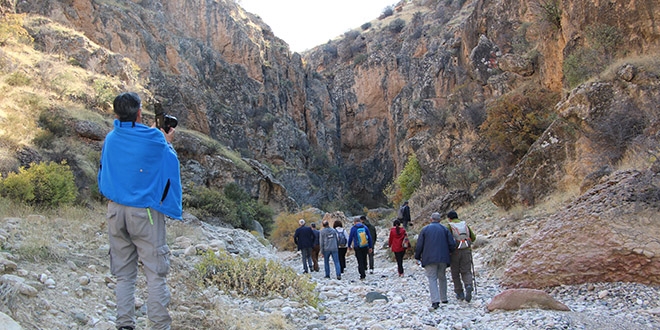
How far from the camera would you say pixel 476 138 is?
95.4 ft

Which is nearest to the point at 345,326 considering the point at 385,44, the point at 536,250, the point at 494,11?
the point at 536,250

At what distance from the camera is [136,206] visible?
12.3 ft

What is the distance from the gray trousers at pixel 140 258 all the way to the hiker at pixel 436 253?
4784 millimetres

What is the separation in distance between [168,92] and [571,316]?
1420 inches

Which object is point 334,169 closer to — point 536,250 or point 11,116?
point 11,116

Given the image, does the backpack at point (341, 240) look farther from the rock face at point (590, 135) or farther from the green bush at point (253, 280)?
the rock face at point (590, 135)

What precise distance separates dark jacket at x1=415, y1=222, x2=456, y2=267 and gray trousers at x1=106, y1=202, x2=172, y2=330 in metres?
4.80

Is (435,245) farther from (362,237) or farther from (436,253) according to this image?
(362,237)

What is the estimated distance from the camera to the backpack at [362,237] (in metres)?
11.8

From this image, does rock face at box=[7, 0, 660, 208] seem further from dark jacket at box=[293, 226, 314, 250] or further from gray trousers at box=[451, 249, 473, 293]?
gray trousers at box=[451, 249, 473, 293]

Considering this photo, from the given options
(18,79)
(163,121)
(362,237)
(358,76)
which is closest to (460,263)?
(362,237)

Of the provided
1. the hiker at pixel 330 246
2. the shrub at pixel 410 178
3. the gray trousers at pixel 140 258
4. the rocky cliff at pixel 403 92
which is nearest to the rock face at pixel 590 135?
the rocky cliff at pixel 403 92

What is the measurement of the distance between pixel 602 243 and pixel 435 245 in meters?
2.51

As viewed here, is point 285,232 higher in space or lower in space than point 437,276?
lower
